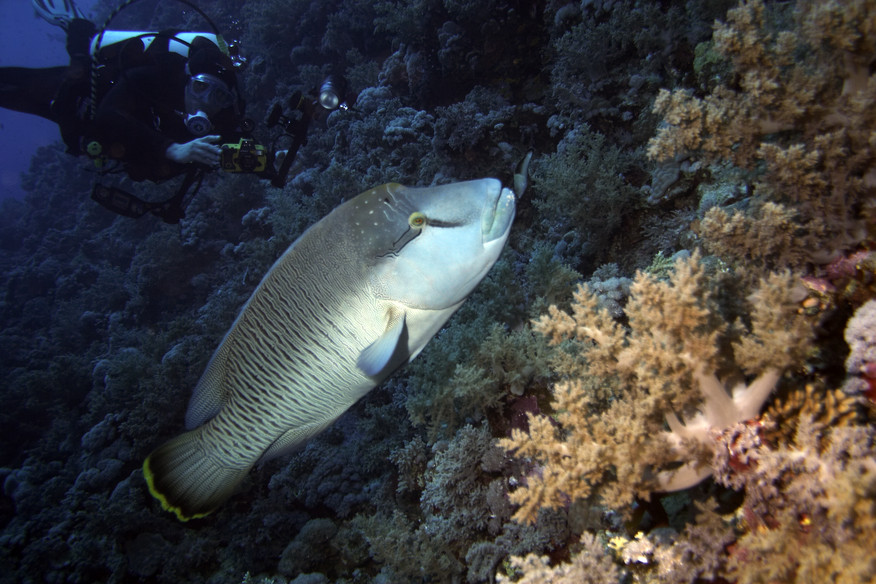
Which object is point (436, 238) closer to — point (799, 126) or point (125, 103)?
point (799, 126)

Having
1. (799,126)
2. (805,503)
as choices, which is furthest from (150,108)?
(805,503)

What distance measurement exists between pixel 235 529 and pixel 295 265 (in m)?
4.85

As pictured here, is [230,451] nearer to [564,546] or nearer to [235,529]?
[564,546]

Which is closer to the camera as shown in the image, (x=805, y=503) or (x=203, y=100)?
(x=805, y=503)

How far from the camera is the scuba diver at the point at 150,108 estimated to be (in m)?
5.68

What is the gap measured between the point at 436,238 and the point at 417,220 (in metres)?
0.12

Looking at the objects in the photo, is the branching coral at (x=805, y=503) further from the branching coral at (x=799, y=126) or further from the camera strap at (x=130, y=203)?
the camera strap at (x=130, y=203)

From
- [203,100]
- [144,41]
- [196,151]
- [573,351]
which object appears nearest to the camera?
[573,351]

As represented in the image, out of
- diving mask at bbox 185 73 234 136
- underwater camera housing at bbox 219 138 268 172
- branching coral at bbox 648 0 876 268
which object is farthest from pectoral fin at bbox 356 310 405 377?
diving mask at bbox 185 73 234 136

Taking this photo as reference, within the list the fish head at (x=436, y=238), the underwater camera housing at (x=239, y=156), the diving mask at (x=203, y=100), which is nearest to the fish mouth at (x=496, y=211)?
the fish head at (x=436, y=238)

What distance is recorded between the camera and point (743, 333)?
1.61 metres

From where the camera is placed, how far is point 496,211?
69.6 inches

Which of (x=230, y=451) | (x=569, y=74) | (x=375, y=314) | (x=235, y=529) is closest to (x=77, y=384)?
(x=235, y=529)

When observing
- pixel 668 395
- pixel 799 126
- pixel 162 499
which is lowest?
pixel 668 395
